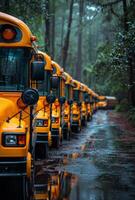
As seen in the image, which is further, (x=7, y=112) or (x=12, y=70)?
(x=12, y=70)

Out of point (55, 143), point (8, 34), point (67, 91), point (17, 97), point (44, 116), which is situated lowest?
point (55, 143)

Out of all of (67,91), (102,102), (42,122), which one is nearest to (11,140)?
(42,122)

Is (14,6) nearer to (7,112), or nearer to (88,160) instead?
(88,160)

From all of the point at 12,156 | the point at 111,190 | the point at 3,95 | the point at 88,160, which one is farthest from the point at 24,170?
the point at 88,160

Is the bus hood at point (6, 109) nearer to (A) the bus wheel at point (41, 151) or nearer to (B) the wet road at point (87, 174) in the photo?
(B) the wet road at point (87, 174)

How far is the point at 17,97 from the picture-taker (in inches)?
352

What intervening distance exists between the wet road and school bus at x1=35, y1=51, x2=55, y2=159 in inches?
16.5

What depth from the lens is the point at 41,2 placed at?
2477 cm

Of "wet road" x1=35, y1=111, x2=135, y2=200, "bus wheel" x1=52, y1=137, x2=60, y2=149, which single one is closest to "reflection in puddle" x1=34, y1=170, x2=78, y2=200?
"wet road" x1=35, y1=111, x2=135, y2=200

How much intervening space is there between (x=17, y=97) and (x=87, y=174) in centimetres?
330

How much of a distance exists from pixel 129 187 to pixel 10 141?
329cm

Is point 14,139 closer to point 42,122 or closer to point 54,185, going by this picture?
point 54,185

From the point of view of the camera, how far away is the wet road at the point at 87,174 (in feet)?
30.2

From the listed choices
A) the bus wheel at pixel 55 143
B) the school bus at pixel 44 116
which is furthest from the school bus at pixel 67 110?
the school bus at pixel 44 116
